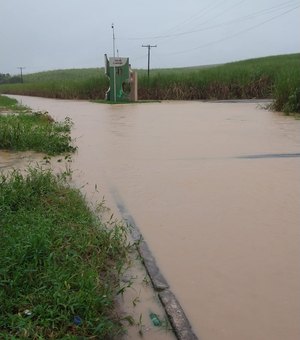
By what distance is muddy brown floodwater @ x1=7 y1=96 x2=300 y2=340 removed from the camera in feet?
7.36

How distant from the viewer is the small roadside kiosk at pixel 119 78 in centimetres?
1634

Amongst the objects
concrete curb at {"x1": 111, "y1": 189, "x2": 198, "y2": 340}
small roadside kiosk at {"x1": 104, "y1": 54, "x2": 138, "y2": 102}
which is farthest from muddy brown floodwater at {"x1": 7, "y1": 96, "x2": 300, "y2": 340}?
small roadside kiosk at {"x1": 104, "y1": 54, "x2": 138, "y2": 102}

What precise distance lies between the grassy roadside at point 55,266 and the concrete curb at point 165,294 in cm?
12

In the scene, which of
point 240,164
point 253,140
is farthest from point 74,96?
point 240,164

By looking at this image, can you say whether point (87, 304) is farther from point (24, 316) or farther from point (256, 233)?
point (256, 233)

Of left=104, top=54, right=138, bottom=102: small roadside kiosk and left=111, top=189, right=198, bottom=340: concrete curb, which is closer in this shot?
left=111, top=189, right=198, bottom=340: concrete curb

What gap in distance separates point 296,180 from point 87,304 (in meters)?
3.02

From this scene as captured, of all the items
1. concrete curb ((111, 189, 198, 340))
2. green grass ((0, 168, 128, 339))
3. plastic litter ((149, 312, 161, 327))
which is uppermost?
green grass ((0, 168, 128, 339))

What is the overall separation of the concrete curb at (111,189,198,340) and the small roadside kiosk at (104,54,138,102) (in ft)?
45.0

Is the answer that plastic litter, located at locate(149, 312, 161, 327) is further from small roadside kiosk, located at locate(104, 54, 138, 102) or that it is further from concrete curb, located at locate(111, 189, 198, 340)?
small roadside kiosk, located at locate(104, 54, 138, 102)

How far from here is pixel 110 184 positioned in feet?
14.7

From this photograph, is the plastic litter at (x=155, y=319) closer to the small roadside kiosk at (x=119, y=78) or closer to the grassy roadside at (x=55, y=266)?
the grassy roadside at (x=55, y=266)

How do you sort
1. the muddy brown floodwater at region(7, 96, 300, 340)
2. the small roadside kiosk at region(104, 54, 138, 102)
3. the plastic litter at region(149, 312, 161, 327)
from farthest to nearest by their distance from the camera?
the small roadside kiosk at region(104, 54, 138, 102) → the muddy brown floodwater at region(7, 96, 300, 340) → the plastic litter at region(149, 312, 161, 327)

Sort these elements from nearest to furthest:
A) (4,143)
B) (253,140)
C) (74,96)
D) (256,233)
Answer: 1. (256,233)
2. (4,143)
3. (253,140)
4. (74,96)
